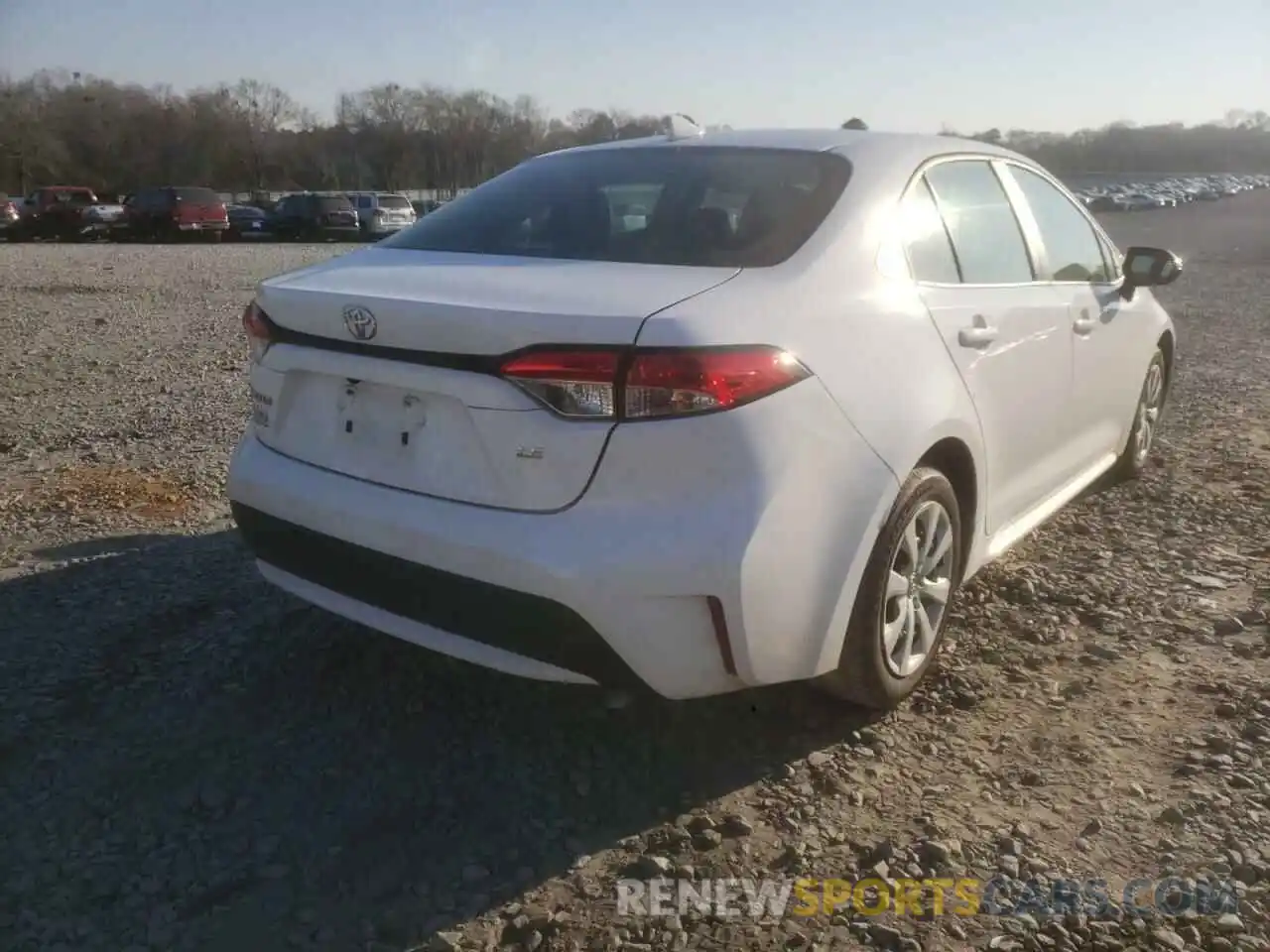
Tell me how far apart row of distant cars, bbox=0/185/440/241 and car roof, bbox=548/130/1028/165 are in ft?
97.0

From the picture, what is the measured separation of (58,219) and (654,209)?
34828 millimetres

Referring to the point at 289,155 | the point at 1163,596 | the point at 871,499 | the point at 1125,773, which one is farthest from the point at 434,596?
the point at 289,155

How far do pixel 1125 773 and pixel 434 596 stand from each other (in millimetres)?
1834

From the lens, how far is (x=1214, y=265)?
23.0m

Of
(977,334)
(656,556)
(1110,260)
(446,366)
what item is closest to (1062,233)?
(1110,260)

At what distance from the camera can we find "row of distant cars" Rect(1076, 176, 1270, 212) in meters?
61.4

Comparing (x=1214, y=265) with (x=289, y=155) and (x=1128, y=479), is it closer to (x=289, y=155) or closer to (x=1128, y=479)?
(x=1128, y=479)

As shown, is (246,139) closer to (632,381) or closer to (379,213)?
(379,213)

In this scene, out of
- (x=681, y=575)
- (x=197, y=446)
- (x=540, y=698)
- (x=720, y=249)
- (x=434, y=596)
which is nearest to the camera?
(x=681, y=575)

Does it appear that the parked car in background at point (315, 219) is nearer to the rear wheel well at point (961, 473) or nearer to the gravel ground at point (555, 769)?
the gravel ground at point (555, 769)

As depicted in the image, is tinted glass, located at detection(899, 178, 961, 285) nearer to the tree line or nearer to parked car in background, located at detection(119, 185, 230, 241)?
parked car in background, located at detection(119, 185, 230, 241)

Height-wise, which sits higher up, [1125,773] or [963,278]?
[963,278]

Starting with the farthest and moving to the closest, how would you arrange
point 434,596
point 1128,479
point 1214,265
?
1. point 1214,265
2. point 1128,479
3. point 434,596

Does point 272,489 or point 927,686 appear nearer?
point 272,489
